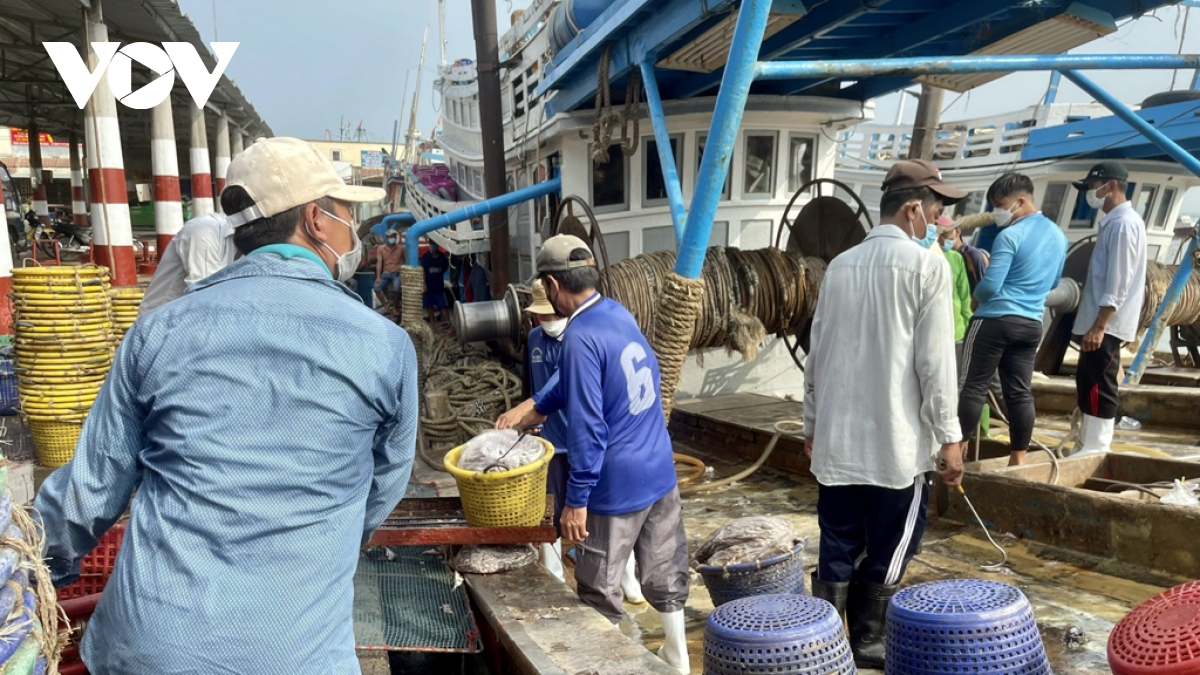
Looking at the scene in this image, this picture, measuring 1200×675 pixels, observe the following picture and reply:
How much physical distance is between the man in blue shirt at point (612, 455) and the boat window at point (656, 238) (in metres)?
5.00

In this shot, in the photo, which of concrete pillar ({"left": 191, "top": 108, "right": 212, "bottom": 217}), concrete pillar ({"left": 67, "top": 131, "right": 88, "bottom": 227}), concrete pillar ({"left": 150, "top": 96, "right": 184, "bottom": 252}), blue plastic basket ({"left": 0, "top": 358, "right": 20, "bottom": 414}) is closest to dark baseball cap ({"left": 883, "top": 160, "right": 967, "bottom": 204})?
blue plastic basket ({"left": 0, "top": 358, "right": 20, "bottom": 414})

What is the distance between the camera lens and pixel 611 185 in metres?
8.29

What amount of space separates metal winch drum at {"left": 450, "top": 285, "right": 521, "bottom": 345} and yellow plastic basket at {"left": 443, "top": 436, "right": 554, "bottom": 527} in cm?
382

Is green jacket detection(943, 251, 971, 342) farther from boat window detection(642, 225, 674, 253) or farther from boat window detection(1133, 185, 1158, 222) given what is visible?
boat window detection(1133, 185, 1158, 222)

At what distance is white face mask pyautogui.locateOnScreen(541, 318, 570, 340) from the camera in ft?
13.6

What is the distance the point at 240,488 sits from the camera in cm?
153

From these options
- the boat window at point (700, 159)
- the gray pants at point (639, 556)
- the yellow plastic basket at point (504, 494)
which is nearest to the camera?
the gray pants at point (639, 556)

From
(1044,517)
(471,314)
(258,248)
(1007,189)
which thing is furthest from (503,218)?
(258,248)

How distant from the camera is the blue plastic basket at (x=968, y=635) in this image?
234cm

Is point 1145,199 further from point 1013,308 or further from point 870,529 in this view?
point 870,529

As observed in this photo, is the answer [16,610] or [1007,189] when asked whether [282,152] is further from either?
[1007,189]

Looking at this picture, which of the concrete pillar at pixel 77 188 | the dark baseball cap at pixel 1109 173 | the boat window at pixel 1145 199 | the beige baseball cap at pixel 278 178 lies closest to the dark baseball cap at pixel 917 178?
the beige baseball cap at pixel 278 178

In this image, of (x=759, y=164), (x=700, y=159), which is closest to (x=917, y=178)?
(x=700, y=159)

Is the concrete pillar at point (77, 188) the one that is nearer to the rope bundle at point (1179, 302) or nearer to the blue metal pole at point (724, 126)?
the blue metal pole at point (724, 126)
